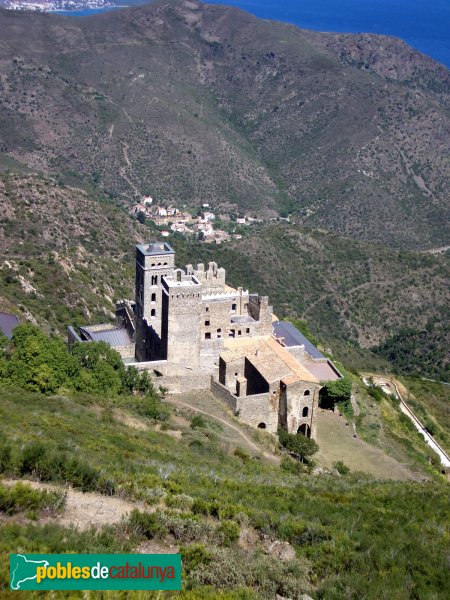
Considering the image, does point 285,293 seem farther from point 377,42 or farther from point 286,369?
point 377,42

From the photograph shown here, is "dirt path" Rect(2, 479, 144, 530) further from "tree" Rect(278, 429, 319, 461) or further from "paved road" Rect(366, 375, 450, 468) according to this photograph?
"paved road" Rect(366, 375, 450, 468)

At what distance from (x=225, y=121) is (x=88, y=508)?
150m

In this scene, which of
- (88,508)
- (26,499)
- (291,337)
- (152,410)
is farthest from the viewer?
(291,337)

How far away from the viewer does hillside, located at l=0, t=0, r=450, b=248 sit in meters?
125

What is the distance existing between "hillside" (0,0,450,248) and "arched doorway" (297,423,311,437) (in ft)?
259

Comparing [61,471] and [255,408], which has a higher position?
[255,408]

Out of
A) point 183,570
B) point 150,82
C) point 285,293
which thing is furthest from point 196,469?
point 150,82

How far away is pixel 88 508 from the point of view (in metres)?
15.7

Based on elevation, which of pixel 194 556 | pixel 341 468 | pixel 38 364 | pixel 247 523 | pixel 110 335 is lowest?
Answer: pixel 341 468

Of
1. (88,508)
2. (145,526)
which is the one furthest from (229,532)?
(88,508)

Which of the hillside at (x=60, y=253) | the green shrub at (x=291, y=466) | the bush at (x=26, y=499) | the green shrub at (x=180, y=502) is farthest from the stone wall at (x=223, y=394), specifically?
the bush at (x=26, y=499)

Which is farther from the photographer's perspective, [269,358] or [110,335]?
[110,335]

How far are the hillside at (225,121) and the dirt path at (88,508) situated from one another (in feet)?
306

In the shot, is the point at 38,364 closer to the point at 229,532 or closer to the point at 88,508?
the point at 88,508
